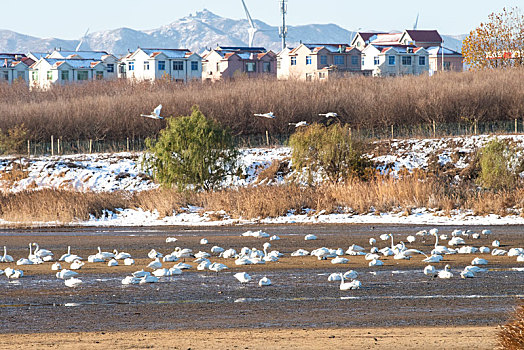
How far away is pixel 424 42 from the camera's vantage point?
437 feet

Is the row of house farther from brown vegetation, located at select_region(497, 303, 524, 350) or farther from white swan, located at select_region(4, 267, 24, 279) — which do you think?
brown vegetation, located at select_region(497, 303, 524, 350)

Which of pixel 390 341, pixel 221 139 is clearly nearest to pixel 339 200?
pixel 221 139

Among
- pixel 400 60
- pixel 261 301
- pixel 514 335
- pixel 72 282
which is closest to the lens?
pixel 514 335

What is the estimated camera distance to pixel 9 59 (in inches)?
5423

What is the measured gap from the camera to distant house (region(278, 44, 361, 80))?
119125mm

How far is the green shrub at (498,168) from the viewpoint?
1437 inches

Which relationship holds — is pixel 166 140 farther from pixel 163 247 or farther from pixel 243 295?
pixel 243 295

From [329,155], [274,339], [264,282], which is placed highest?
[329,155]

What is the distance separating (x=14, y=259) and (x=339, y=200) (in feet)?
49.7

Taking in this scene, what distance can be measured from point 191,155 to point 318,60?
269ft

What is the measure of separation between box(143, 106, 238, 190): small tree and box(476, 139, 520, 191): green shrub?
462 inches

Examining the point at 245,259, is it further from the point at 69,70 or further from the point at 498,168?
the point at 69,70

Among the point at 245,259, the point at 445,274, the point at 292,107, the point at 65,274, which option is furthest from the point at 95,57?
the point at 445,274

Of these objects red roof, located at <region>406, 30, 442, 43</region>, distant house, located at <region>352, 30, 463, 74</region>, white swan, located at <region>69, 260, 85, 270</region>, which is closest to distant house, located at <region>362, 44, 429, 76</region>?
distant house, located at <region>352, 30, 463, 74</region>
